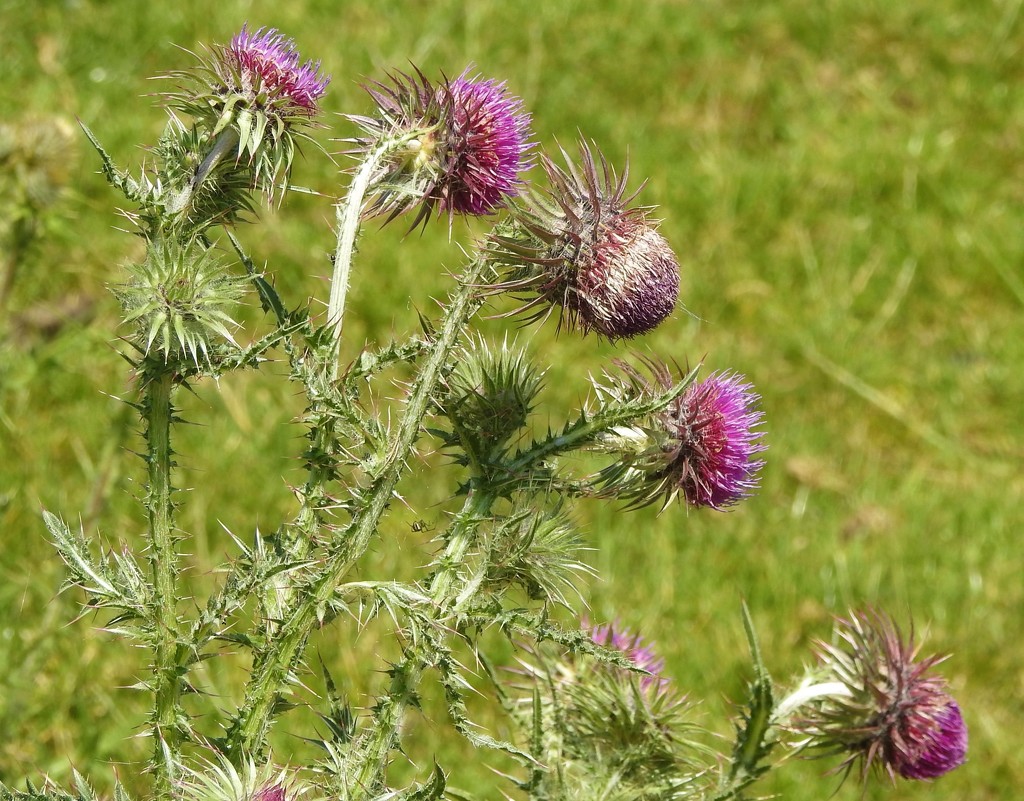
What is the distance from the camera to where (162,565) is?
181cm

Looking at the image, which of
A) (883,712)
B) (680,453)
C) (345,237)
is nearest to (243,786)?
(345,237)

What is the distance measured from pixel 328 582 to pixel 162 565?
0.27m

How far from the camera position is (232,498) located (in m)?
4.12

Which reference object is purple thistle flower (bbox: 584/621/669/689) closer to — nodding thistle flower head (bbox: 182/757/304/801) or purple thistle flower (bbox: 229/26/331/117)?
nodding thistle flower head (bbox: 182/757/304/801)

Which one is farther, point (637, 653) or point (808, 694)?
point (637, 653)

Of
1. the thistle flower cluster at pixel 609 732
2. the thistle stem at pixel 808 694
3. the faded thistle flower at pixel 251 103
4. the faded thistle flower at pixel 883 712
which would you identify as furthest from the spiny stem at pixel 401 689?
the faded thistle flower at pixel 883 712

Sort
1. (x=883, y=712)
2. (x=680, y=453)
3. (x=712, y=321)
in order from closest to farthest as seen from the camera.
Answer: (x=680, y=453), (x=883, y=712), (x=712, y=321)

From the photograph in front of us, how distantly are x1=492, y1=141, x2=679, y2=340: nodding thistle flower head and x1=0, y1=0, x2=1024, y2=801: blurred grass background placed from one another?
4.82 ft

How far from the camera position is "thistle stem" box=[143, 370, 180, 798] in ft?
5.75

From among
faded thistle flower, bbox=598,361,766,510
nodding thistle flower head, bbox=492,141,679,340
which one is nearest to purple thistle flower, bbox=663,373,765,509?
faded thistle flower, bbox=598,361,766,510

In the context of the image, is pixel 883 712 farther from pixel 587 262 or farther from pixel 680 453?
pixel 587 262

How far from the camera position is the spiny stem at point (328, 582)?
5.63 ft

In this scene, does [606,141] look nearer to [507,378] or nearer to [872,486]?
[872,486]

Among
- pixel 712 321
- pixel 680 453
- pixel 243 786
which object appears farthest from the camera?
pixel 712 321
